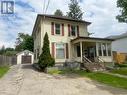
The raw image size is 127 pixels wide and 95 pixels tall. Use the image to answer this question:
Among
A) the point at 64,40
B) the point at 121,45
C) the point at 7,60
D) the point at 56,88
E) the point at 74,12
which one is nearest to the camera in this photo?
the point at 56,88

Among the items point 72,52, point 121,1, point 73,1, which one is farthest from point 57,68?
point 73,1

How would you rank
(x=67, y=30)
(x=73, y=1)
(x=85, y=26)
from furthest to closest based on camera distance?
(x=73, y=1) < (x=85, y=26) < (x=67, y=30)

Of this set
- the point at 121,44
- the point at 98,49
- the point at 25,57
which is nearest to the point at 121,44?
the point at 121,44

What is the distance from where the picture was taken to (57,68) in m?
19.9

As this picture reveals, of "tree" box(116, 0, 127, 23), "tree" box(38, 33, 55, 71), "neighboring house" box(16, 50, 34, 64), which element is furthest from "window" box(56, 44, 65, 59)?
"neighboring house" box(16, 50, 34, 64)

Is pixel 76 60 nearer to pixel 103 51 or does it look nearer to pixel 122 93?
pixel 103 51

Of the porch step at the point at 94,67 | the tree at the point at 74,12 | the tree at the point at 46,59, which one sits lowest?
the porch step at the point at 94,67

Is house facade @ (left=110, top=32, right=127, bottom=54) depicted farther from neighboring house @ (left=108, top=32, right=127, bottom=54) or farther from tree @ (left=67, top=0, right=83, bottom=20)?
tree @ (left=67, top=0, right=83, bottom=20)

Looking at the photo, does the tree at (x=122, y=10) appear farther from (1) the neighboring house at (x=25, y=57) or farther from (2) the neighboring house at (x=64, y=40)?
(1) the neighboring house at (x=25, y=57)

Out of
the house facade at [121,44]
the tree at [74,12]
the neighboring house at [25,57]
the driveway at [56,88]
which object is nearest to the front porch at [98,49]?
the driveway at [56,88]

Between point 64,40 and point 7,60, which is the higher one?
point 64,40

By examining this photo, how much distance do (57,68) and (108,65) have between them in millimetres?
6492

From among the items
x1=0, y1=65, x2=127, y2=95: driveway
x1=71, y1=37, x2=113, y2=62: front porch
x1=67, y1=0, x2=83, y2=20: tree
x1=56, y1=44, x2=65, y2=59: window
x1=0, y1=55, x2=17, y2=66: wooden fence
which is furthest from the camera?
x1=67, y1=0, x2=83, y2=20: tree

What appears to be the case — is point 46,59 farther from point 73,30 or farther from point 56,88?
point 56,88
